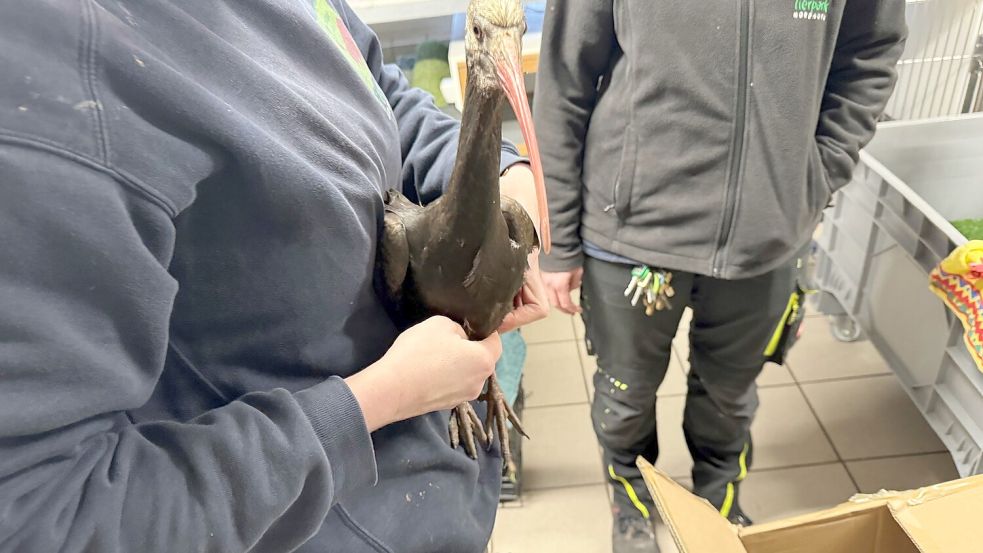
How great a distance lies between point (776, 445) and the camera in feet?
5.49

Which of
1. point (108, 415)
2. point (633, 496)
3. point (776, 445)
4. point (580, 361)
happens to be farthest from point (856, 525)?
point (108, 415)

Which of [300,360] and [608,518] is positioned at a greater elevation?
[300,360]

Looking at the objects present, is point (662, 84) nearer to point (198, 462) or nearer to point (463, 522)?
point (463, 522)

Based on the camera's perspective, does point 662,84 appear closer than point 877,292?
Yes

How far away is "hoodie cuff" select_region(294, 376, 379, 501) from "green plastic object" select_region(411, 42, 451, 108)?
1.15m

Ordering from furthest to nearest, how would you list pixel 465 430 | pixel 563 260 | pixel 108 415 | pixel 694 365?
pixel 694 365
pixel 563 260
pixel 465 430
pixel 108 415

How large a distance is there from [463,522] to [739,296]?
725mm

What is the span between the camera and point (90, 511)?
0.40m

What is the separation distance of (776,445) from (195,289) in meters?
1.57

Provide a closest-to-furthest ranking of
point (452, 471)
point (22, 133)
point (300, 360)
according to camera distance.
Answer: point (22, 133), point (300, 360), point (452, 471)

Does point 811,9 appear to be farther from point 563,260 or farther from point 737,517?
point 737,517

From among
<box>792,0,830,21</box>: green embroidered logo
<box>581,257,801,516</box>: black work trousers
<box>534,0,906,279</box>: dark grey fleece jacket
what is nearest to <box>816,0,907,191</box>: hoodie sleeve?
<box>534,0,906,279</box>: dark grey fleece jacket

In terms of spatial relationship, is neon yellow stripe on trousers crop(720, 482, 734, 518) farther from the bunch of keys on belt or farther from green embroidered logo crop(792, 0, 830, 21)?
green embroidered logo crop(792, 0, 830, 21)

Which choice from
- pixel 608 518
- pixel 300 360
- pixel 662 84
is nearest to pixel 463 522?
pixel 300 360
